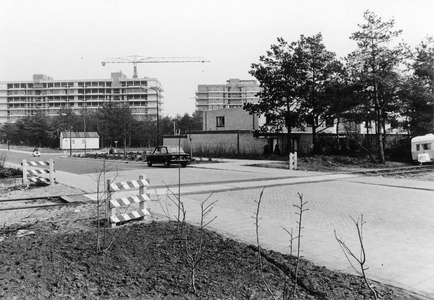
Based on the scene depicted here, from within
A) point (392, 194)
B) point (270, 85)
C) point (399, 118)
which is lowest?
point (392, 194)

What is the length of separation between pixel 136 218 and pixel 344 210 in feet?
16.5

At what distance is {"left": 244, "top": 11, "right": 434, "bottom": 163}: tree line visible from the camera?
25.6 metres

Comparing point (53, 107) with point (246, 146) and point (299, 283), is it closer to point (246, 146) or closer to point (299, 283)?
point (246, 146)

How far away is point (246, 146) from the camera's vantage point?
123ft

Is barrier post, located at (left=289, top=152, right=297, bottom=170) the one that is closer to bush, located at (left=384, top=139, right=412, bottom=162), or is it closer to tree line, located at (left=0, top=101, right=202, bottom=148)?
bush, located at (left=384, top=139, right=412, bottom=162)

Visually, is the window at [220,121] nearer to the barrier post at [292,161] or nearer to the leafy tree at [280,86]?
the leafy tree at [280,86]

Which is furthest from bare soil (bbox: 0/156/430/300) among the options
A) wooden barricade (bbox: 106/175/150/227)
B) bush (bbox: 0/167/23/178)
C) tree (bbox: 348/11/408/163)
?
tree (bbox: 348/11/408/163)

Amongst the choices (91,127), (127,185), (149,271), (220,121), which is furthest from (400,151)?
(91,127)

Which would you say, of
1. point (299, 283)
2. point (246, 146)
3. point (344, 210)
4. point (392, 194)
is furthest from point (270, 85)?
point (299, 283)

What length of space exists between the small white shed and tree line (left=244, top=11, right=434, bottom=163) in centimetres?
4617

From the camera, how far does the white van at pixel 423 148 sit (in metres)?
27.1

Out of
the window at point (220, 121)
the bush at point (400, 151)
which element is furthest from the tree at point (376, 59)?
the window at point (220, 121)

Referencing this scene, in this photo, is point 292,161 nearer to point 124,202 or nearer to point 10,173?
point 10,173

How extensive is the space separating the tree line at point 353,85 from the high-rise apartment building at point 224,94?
354ft
